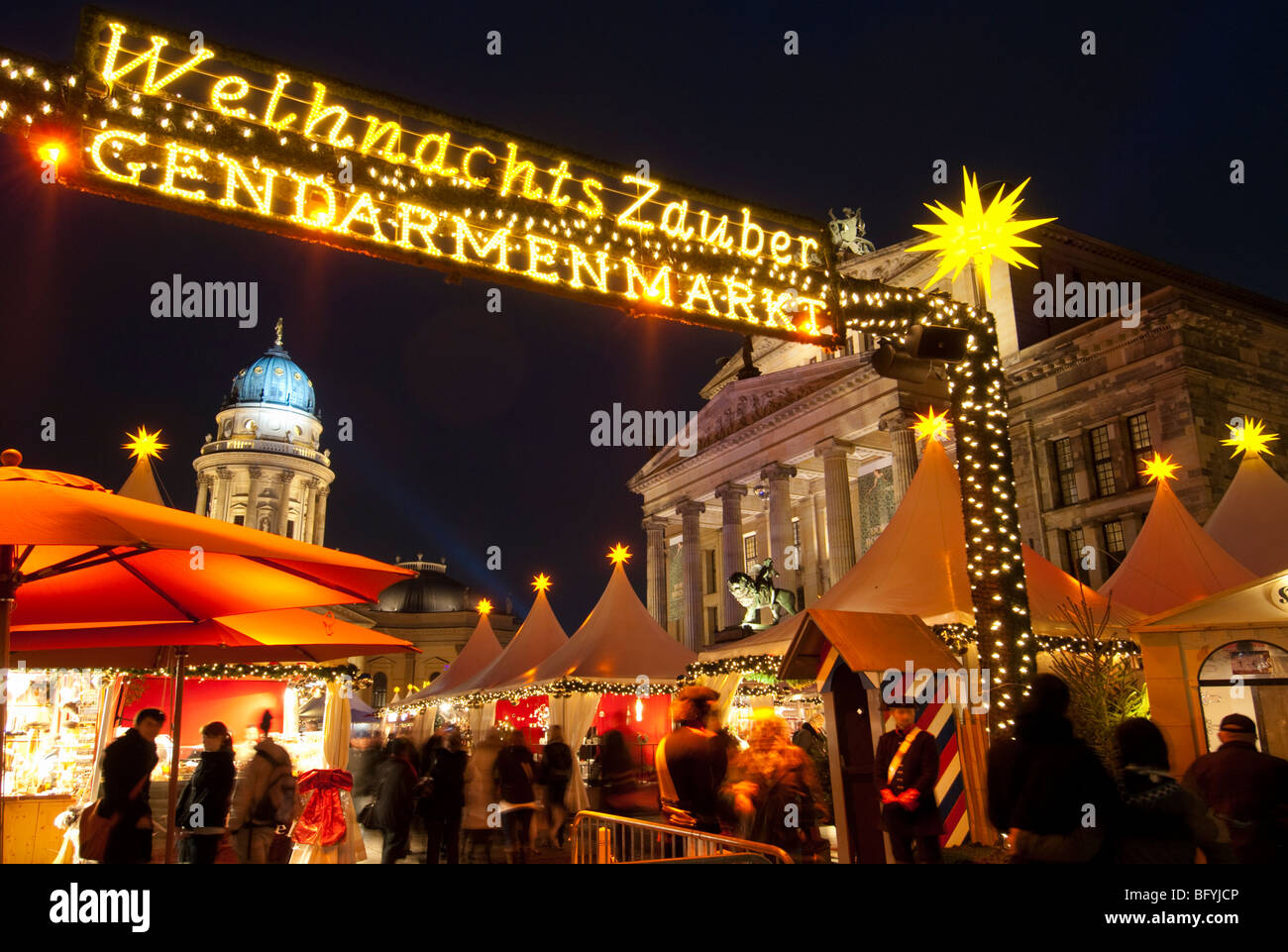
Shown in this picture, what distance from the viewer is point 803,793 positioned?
6.29 metres

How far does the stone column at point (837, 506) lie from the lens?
108 ft

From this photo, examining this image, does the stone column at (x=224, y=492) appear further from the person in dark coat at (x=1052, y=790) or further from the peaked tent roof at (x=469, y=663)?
the person in dark coat at (x=1052, y=790)

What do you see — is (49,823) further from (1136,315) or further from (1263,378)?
(1263,378)

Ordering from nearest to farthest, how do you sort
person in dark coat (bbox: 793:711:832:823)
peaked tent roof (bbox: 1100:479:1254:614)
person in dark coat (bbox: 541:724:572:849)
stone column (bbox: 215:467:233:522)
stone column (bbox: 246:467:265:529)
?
1. person in dark coat (bbox: 541:724:572:849)
2. person in dark coat (bbox: 793:711:832:823)
3. peaked tent roof (bbox: 1100:479:1254:614)
4. stone column (bbox: 215:467:233:522)
5. stone column (bbox: 246:467:265:529)

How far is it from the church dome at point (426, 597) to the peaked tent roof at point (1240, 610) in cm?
7550

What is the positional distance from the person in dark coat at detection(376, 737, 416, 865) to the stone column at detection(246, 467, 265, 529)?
69.3 metres

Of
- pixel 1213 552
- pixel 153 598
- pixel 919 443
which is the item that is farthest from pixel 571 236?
pixel 919 443

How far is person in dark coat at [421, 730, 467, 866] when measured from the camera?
10.3m

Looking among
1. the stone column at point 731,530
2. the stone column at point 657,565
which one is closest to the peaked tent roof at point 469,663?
the stone column at point 731,530

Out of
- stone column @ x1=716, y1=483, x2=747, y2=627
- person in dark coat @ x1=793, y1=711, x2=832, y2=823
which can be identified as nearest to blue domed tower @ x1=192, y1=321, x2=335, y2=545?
stone column @ x1=716, y1=483, x2=747, y2=627

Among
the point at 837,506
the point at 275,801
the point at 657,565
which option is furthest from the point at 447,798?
the point at 657,565

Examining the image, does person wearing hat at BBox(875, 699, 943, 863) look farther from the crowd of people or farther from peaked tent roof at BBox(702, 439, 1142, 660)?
peaked tent roof at BBox(702, 439, 1142, 660)

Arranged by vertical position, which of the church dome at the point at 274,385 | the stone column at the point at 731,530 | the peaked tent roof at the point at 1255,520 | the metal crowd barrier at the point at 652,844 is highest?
the church dome at the point at 274,385
